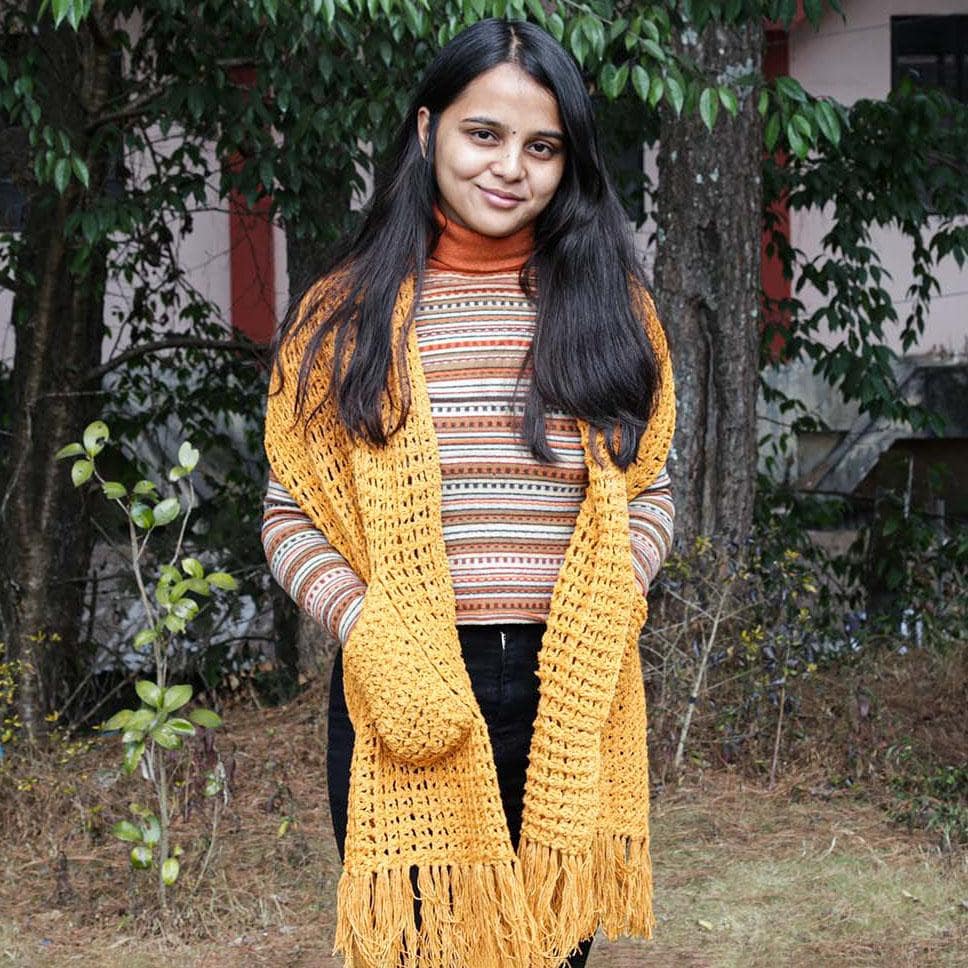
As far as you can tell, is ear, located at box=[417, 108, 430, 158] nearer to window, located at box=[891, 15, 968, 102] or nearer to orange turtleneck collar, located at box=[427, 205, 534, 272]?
orange turtleneck collar, located at box=[427, 205, 534, 272]

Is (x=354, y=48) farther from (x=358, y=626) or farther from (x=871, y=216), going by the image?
(x=871, y=216)

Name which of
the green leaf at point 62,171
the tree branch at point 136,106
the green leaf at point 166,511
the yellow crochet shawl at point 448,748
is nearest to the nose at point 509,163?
the yellow crochet shawl at point 448,748

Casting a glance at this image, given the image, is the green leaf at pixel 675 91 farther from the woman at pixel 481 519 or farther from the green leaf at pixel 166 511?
the green leaf at pixel 166 511

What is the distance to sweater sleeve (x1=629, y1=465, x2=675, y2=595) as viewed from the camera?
94.5 inches

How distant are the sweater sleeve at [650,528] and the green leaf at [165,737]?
1807 millimetres

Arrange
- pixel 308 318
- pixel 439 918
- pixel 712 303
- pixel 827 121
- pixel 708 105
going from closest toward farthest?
1. pixel 439 918
2. pixel 308 318
3. pixel 708 105
4. pixel 827 121
5. pixel 712 303

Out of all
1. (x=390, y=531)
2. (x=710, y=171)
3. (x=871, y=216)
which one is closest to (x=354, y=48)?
(x=710, y=171)

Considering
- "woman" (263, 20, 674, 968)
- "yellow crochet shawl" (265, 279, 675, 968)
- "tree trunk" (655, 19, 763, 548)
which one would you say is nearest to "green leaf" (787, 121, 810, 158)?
"tree trunk" (655, 19, 763, 548)

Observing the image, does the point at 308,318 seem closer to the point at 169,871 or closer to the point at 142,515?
the point at 142,515

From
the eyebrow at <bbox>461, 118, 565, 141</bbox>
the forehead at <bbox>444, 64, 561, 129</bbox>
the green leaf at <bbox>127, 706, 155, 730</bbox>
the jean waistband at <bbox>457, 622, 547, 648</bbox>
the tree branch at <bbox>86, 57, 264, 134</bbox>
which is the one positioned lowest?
the green leaf at <bbox>127, 706, 155, 730</bbox>

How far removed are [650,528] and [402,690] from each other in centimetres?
55

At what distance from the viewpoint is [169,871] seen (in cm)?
400

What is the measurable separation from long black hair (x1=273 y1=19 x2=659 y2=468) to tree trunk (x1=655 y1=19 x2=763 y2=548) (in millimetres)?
3229

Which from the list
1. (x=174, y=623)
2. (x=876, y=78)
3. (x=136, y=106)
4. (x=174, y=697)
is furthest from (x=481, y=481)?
(x=876, y=78)
